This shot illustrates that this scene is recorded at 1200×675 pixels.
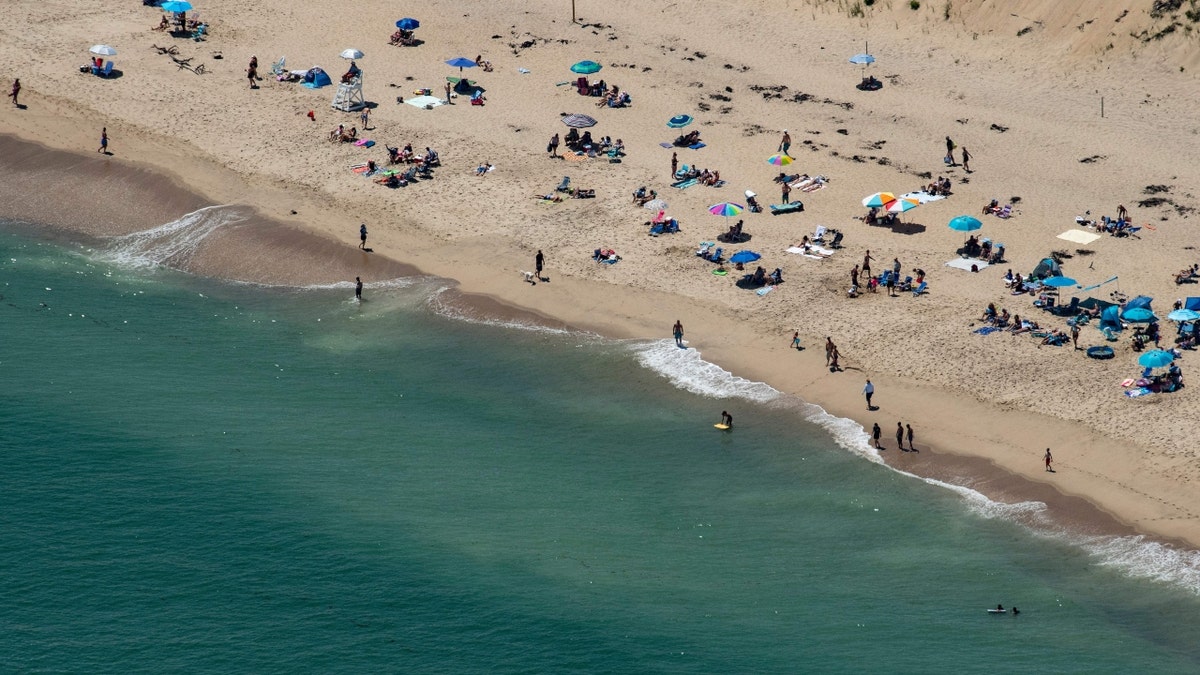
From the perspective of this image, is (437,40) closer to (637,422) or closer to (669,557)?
(637,422)

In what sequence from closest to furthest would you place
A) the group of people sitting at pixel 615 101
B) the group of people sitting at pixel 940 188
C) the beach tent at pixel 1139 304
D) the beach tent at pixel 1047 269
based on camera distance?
the beach tent at pixel 1139 304 → the beach tent at pixel 1047 269 → the group of people sitting at pixel 940 188 → the group of people sitting at pixel 615 101

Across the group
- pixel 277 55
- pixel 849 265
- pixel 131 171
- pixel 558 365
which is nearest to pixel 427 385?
pixel 558 365

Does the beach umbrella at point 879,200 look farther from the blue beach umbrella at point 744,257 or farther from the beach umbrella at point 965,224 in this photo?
the blue beach umbrella at point 744,257

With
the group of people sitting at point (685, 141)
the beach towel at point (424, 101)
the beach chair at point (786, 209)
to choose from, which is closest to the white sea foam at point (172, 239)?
the beach towel at point (424, 101)

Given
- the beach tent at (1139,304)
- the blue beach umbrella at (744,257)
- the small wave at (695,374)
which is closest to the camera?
the small wave at (695,374)

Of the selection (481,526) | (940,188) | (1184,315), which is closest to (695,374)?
(481,526)

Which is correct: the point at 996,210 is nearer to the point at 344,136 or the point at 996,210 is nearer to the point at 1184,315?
the point at 1184,315

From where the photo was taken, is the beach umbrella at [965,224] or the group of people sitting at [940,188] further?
the group of people sitting at [940,188]
